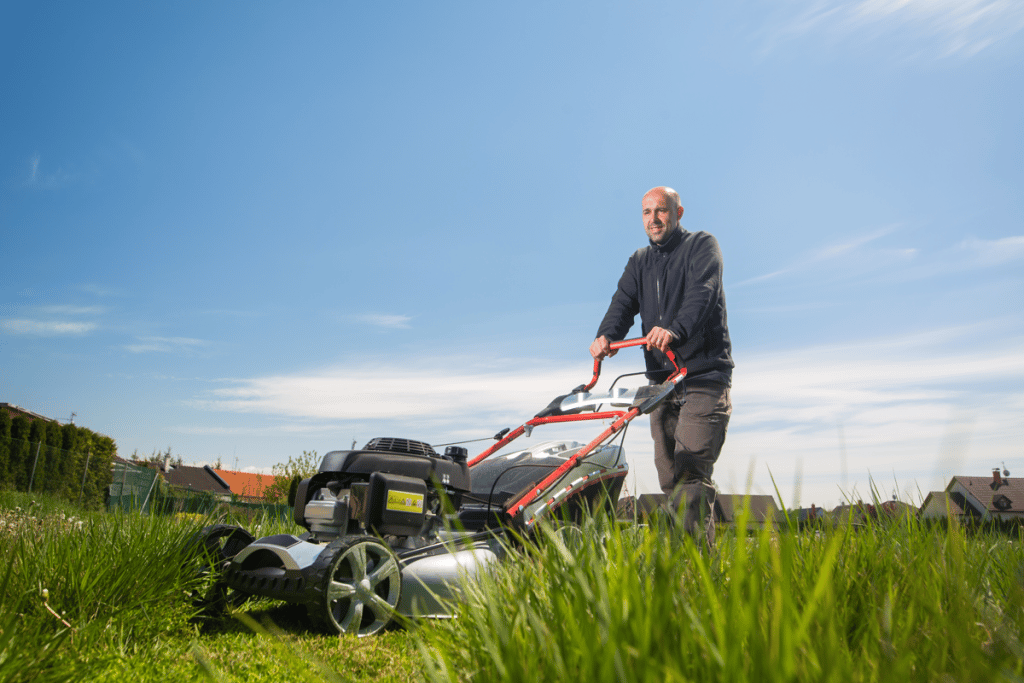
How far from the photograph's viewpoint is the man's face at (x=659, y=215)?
4.49 metres

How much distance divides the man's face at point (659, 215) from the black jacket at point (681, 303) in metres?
0.06

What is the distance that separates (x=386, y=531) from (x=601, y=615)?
2291 mm

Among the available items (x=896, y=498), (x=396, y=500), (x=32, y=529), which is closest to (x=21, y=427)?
(x=32, y=529)

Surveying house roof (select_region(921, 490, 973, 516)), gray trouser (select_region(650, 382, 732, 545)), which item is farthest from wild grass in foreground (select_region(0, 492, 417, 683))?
gray trouser (select_region(650, 382, 732, 545))

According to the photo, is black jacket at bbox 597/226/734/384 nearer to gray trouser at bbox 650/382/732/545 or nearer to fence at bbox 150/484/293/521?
gray trouser at bbox 650/382/732/545

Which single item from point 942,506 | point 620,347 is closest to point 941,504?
point 942,506

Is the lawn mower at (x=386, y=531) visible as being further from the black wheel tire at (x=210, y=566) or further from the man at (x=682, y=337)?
the man at (x=682, y=337)

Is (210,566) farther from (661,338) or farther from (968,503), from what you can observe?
(968,503)

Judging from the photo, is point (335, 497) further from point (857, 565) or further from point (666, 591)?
point (666, 591)

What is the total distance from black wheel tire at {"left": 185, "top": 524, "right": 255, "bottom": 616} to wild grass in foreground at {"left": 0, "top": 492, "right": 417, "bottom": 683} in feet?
0.15

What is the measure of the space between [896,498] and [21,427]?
65.8ft

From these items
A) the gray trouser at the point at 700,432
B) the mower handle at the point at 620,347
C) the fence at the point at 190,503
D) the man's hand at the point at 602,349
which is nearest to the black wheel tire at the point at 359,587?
the fence at the point at 190,503

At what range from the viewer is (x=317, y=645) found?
262cm

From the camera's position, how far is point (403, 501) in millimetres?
3137
